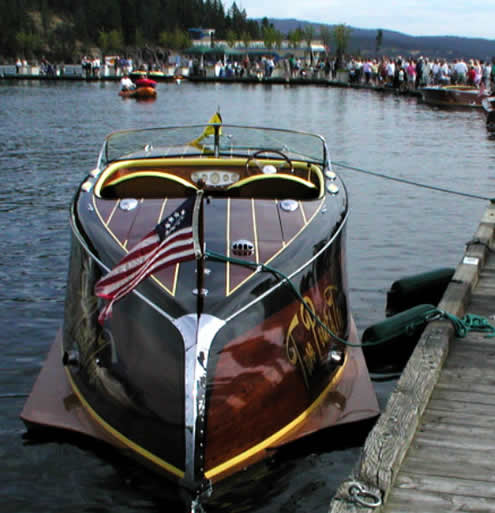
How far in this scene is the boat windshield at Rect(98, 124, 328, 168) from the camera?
7.63m

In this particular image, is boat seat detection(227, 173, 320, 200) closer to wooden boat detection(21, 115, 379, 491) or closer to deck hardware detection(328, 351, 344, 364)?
wooden boat detection(21, 115, 379, 491)

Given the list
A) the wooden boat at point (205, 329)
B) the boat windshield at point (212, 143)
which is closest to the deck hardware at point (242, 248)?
the wooden boat at point (205, 329)

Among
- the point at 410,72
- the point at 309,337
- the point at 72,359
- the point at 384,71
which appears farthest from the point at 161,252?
the point at 384,71

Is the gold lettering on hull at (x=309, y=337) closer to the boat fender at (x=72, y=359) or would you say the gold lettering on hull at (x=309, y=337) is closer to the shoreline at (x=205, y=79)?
the boat fender at (x=72, y=359)

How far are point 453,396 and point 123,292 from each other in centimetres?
229

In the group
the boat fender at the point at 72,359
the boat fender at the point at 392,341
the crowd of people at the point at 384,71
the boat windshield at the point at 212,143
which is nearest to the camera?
the boat fender at the point at 72,359

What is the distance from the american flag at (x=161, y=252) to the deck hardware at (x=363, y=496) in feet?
4.78

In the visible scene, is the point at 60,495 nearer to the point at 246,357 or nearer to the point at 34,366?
the point at 246,357

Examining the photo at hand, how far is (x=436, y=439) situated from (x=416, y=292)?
4.00 m

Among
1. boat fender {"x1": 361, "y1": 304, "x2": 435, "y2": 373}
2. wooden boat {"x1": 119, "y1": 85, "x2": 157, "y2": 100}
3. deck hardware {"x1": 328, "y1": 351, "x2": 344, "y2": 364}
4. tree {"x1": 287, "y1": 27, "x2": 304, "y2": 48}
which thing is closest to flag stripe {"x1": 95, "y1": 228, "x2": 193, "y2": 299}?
deck hardware {"x1": 328, "y1": 351, "x2": 344, "y2": 364}

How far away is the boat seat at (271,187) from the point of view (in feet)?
20.1

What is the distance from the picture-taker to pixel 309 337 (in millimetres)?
4809

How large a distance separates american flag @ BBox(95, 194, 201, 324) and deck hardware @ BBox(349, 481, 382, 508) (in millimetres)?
1456

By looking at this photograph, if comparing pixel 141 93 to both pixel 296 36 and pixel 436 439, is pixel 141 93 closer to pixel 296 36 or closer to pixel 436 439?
pixel 436 439
